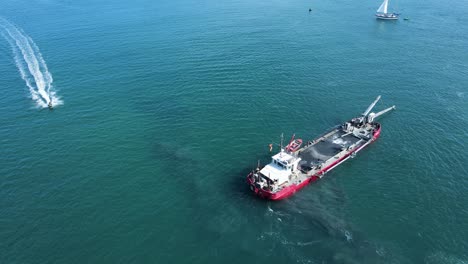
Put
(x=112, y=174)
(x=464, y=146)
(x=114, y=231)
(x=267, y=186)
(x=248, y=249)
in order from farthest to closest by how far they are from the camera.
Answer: (x=464, y=146) → (x=112, y=174) → (x=267, y=186) → (x=114, y=231) → (x=248, y=249)

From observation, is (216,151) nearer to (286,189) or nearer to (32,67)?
(286,189)

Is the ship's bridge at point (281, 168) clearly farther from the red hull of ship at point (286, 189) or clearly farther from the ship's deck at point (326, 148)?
the ship's deck at point (326, 148)

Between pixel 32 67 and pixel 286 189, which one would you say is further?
pixel 32 67

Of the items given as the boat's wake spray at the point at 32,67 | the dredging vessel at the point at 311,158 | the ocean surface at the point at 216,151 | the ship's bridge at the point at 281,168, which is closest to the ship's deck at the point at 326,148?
the dredging vessel at the point at 311,158

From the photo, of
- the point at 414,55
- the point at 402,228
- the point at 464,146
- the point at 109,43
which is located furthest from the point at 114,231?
the point at 414,55

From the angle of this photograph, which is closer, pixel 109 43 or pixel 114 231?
pixel 114 231

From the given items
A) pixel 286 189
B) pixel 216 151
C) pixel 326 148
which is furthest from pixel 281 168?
pixel 216 151

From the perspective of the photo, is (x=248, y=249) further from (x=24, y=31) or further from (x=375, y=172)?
(x=24, y=31)
